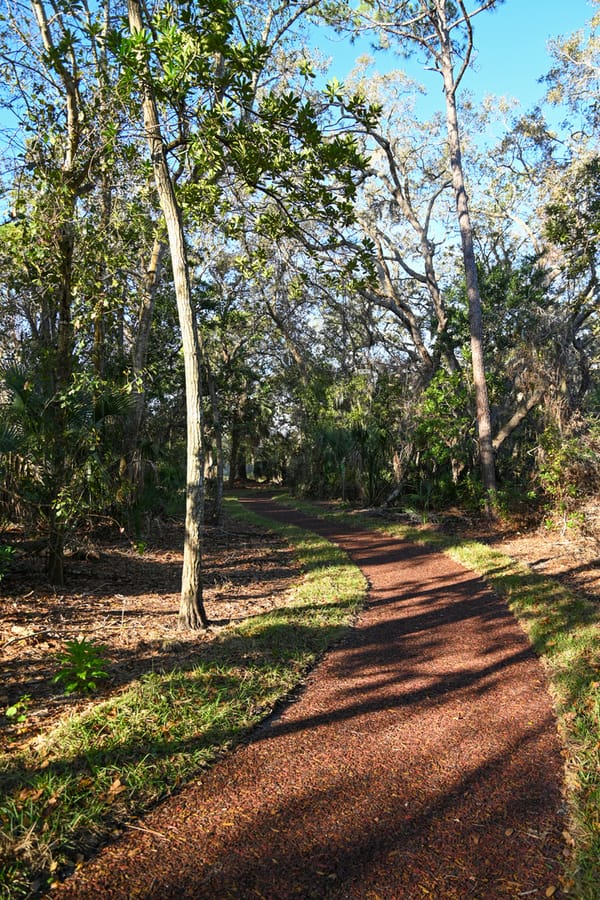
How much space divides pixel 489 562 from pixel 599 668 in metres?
4.38

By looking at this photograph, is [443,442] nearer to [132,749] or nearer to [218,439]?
[218,439]

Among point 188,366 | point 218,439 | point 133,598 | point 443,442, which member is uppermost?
point 188,366

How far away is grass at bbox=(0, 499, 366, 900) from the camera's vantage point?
2.65 metres

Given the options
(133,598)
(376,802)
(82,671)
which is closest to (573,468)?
(133,598)

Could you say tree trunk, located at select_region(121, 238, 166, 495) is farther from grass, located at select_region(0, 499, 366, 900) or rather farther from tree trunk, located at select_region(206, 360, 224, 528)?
grass, located at select_region(0, 499, 366, 900)

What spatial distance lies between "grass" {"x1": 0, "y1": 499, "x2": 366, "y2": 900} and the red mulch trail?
0.14 m

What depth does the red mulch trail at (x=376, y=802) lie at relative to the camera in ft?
8.18

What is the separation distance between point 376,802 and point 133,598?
15.7ft

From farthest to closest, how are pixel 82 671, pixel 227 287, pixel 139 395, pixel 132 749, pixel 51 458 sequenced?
pixel 227 287 → pixel 139 395 → pixel 51 458 → pixel 82 671 → pixel 132 749

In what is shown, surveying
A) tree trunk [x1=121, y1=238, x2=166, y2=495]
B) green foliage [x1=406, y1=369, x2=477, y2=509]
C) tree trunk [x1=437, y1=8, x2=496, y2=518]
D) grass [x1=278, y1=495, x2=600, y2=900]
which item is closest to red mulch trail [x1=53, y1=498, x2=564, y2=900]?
grass [x1=278, y1=495, x2=600, y2=900]

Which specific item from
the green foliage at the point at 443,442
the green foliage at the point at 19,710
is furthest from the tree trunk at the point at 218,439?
the green foliage at the point at 19,710

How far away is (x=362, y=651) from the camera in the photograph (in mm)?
5352

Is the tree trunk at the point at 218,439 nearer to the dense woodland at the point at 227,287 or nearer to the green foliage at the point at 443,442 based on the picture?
the dense woodland at the point at 227,287

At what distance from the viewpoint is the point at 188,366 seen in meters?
5.66
